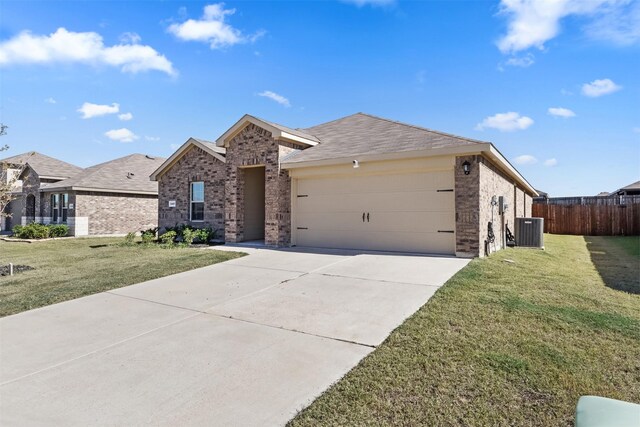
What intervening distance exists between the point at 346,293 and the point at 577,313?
327cm

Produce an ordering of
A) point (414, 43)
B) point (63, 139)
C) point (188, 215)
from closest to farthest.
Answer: point (414, 43)
point (188, 215)
point (63, 139)

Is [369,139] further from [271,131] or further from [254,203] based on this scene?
[254,203]

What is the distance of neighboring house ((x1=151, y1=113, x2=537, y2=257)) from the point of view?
8969 millimetres

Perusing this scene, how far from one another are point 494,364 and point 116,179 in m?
22.2

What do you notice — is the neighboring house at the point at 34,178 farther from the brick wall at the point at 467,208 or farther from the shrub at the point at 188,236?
the brick wall at the point at 467,208

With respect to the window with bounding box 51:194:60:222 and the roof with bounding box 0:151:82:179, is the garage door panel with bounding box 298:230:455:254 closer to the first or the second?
the window with bounding box 51:194:60:222

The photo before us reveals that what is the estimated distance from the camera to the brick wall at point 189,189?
13.9m

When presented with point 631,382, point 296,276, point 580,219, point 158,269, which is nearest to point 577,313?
point 631,382

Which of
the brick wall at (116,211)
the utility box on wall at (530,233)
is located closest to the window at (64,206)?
the brick wall at (116,211)

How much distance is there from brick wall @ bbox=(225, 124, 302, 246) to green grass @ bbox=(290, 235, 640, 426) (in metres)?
6.94

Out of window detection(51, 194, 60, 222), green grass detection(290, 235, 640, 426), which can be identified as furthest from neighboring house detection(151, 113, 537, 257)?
window detection(51, 194, 60, 222)

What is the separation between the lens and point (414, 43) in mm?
11328

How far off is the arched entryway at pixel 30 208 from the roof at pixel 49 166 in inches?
79.2

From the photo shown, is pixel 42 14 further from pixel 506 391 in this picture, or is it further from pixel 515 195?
pixel 515 195
